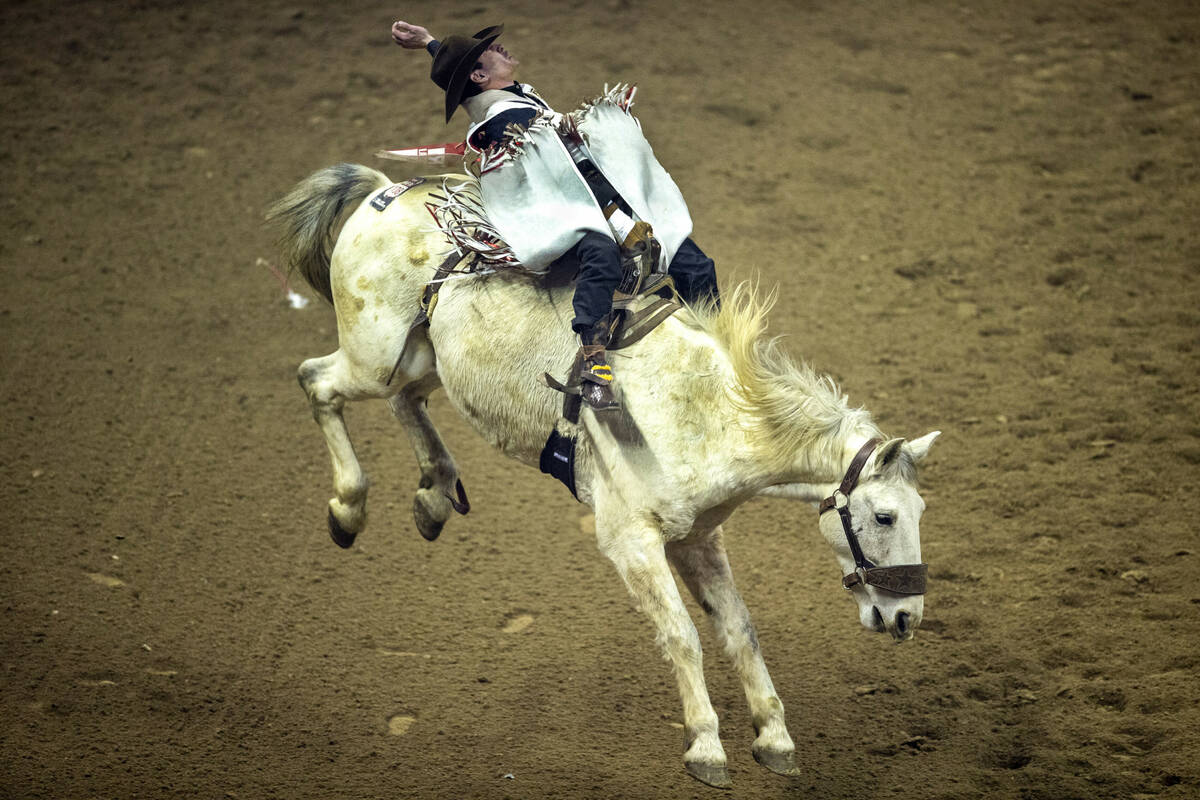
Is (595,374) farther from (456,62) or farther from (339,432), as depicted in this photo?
(339,432)

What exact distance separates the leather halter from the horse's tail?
2.54m

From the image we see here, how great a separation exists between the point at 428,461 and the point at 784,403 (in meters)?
1.91

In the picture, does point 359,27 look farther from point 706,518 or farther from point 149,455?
point 706,518

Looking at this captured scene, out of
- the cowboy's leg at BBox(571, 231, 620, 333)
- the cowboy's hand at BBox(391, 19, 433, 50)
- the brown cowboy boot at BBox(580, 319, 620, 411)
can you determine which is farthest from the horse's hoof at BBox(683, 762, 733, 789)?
the cowboy's hand at BBox(391, 19, 433, 50)

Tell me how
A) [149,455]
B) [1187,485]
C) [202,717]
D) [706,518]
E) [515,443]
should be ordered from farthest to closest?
1. [149,455]
2. [1187,485]
3. [202,717]
4. [515,443]
5. [706,518]

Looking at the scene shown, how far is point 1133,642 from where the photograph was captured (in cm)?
511

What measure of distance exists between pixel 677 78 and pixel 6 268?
18.2ft

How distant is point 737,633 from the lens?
423 cm

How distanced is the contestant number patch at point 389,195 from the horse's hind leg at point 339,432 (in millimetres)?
678

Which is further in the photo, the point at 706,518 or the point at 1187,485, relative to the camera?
the point at 1187,485

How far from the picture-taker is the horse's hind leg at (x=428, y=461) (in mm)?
5074

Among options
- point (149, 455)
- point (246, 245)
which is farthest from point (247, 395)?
point (246, 245)

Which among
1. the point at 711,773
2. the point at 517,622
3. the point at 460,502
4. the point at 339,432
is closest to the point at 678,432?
the point at 711,773

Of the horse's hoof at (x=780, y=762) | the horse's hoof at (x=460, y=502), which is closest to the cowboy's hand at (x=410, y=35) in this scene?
the horse's hoof at (x=460, y=502)
